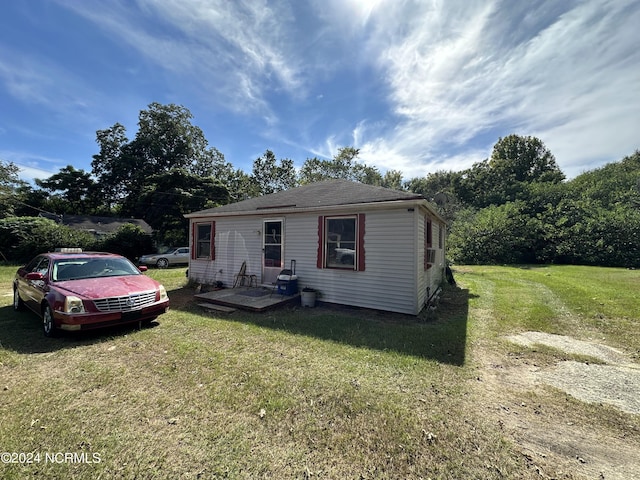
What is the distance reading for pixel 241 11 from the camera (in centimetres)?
762

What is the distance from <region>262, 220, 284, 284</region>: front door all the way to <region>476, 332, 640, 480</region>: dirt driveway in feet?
18.9

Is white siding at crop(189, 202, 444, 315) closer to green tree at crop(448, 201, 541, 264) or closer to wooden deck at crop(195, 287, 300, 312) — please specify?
wooden deck at crop(195, 287, 300, 312)

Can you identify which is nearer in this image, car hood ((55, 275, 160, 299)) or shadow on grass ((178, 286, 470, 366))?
shadow on grass ((178, 286, 470, 366))

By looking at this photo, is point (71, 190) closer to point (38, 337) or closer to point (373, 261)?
point (38, 337)

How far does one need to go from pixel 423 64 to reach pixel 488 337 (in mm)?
7556

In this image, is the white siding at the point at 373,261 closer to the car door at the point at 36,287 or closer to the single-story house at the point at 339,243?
the single-story house at the point at 339,243

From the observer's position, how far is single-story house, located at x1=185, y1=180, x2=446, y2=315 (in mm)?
6270

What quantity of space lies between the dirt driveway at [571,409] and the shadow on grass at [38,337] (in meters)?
5.96

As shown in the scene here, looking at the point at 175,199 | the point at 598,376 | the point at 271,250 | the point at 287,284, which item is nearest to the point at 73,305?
the point at 287,284

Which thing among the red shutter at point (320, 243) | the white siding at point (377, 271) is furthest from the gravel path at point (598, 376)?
the red shutter at point (320, 243)

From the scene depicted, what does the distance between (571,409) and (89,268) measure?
792cm

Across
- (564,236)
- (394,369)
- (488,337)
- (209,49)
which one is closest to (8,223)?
(209,49)

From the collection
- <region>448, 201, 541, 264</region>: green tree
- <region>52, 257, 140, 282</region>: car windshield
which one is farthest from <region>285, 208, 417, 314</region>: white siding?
<region>448, 201, 541, 264</region>: green tree

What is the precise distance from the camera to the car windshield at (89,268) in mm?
5145
